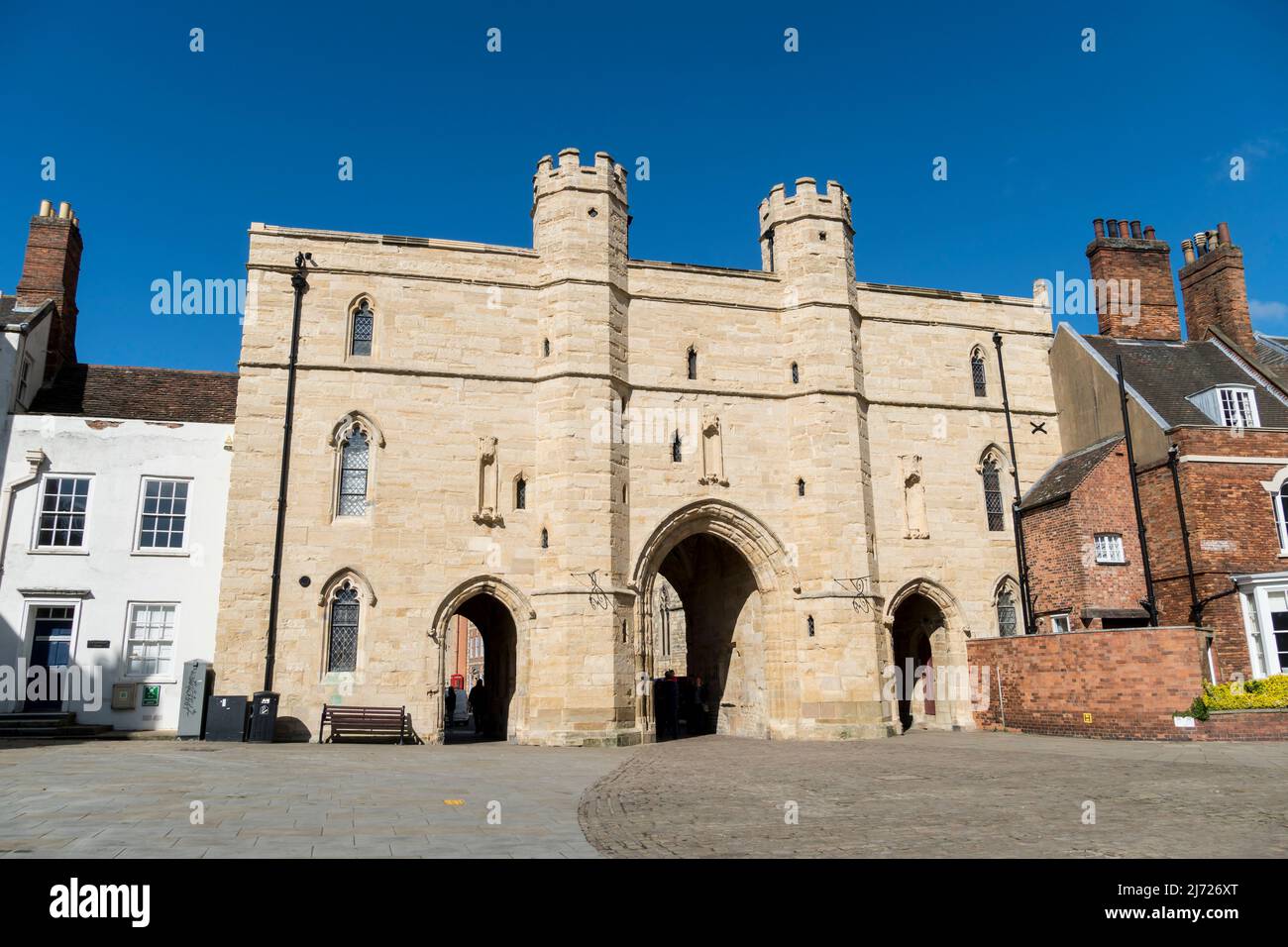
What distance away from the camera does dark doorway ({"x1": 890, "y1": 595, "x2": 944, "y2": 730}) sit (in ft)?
77.4

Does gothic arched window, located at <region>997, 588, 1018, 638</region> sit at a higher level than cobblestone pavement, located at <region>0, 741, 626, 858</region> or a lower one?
higher

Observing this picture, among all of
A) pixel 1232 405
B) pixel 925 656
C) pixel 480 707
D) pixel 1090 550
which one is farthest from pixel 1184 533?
pixel 480 707

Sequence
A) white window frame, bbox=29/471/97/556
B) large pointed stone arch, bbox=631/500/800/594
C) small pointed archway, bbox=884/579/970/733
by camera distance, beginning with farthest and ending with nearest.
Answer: small pointed archway, bbox=884/579/970/733
large pointed stone arch, bbox=631/500/800/594
white window frame, bbox=29/471/97/556

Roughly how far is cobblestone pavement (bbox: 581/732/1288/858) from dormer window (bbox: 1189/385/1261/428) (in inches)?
362

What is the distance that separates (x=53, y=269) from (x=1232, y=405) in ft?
98.8

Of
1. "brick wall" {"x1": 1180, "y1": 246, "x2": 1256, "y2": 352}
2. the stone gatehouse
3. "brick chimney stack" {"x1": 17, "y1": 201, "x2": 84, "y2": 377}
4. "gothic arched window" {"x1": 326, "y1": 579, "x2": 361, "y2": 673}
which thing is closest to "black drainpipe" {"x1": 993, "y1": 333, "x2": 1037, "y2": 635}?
the stone gatehouse

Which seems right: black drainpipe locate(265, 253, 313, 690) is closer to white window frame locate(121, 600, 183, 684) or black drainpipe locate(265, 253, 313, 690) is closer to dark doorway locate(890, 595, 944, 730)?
white window frame locate(121, 600, 183, 684)

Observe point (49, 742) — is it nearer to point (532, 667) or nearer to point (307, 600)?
point (307, 600)

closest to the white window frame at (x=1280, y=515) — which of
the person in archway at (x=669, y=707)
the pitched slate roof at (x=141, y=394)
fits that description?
the person in archway at (x=669, y=707)

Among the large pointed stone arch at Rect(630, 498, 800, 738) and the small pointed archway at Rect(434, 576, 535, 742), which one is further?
the large pointed stone arch at Rect(630, 498, 800, 738)

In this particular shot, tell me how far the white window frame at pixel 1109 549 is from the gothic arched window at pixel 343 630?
680 inches

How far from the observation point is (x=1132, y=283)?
88.2 ft

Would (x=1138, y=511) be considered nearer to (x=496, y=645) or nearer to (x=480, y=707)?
(x=496, y=645)
